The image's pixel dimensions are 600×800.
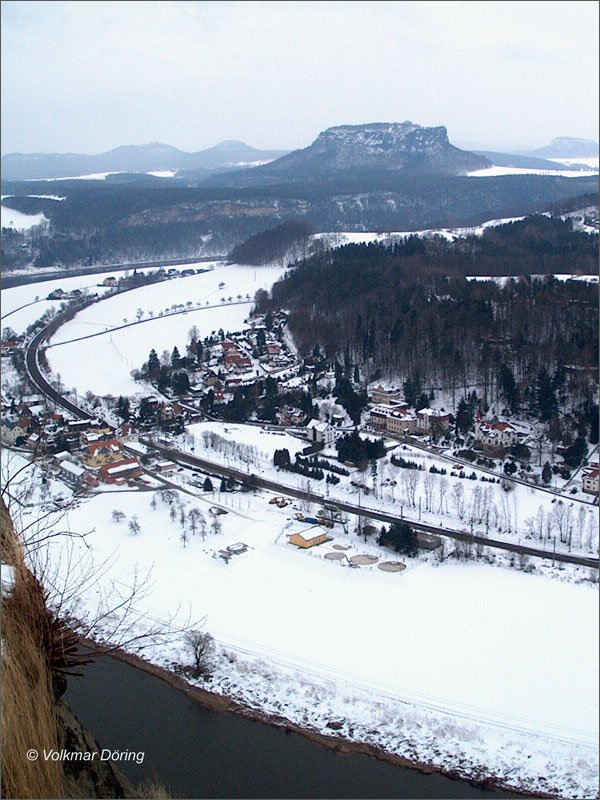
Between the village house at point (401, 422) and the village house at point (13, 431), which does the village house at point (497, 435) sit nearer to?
the village house at point (401, 422)

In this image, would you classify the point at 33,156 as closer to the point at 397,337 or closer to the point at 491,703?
the point at 397,337

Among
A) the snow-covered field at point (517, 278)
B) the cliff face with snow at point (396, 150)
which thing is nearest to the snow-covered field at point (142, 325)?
the snow-covered field at point (517, 278)

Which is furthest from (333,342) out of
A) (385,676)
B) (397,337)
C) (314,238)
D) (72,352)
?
(314,238)

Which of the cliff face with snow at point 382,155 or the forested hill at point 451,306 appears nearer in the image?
the forested hill at point 451,306

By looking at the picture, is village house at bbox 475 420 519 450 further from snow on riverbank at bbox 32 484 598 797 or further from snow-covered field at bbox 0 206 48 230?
snow-covered field at bbox 0 206 48 230

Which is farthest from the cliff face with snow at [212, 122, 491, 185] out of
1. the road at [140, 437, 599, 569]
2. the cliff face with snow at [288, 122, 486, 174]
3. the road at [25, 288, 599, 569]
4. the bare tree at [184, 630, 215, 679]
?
the bare tree at [184, 630, 215, 679]
